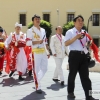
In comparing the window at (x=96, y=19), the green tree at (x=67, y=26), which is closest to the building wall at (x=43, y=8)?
the window at (x=96, y=19)

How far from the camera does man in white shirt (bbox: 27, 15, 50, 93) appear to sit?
7.63 m

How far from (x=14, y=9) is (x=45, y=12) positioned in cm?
386

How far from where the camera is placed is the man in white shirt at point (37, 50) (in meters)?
7.63

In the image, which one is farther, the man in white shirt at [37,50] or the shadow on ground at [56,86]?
the shadow on ground at [56,86]

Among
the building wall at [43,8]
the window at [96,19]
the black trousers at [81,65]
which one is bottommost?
the black trousers at [81,65]

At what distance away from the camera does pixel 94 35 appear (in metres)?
38.2

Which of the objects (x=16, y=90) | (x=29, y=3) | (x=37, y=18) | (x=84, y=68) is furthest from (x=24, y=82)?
(x=29, y=3)

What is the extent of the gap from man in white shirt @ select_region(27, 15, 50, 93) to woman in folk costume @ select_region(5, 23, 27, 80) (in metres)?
2.33

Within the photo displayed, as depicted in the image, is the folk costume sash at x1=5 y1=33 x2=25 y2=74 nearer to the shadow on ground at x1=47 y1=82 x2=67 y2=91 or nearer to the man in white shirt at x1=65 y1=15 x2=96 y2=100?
the shadow on ground at x1=47 y1=82 x2=67 y2=91

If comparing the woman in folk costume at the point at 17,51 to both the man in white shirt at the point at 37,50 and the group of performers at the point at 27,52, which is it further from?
the man in white shirt at the point at 37,50

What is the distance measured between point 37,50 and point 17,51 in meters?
→ 2.65

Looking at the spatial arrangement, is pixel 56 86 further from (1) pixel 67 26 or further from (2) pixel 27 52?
(1) pixel 67 26

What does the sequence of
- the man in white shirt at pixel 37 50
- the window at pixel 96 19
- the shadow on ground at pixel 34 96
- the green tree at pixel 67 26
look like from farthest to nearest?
the window at pixel 96 19 < the green tree at pixel 67 26 < the man in white shirt at pixel 37 50 < the shadow on ground at pixel 34 96

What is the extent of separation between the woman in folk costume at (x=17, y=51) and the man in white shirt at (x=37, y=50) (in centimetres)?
233
